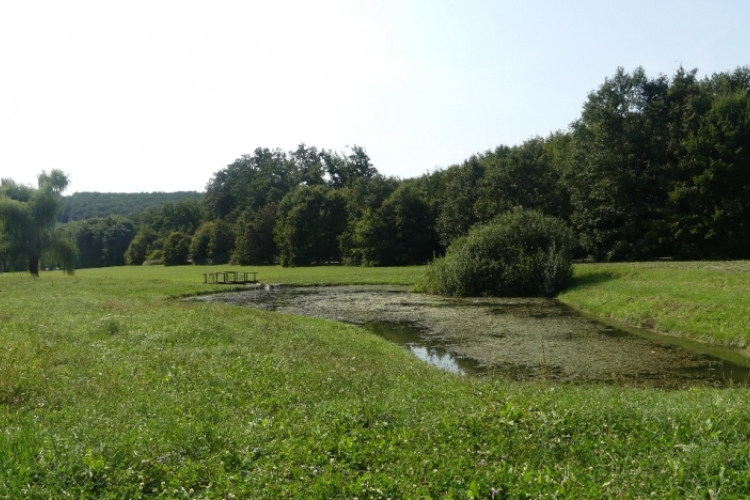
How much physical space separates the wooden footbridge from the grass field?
44.5m

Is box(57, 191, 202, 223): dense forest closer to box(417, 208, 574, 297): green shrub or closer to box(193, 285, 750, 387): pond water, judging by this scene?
box(417, 208, 574, 297): green shrub

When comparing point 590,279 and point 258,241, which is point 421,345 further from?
point 258,241

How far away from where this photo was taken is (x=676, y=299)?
26688 mm

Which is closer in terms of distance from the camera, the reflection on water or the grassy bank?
the reflection on water

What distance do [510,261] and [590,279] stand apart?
18.4ft

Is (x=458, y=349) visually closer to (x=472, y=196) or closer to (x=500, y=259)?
(x=500, y=259)

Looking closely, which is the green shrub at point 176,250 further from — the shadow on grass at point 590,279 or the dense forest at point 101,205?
the shadow on grass at point 590,279

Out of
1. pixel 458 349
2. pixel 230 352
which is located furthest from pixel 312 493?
pixel 458 349

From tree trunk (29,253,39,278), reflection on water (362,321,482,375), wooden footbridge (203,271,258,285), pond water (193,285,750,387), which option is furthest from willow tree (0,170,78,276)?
reflection on water (362,321,482,375)

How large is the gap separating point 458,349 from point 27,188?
56.1 meters

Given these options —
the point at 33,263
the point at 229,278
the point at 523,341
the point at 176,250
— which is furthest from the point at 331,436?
the point at 176,250

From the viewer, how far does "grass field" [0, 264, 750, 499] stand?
6.31 metres

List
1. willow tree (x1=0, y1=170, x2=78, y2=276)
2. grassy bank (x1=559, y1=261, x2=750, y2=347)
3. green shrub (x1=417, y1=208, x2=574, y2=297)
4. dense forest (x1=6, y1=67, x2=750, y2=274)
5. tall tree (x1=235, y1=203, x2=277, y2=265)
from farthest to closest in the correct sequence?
tall tree (x1=235, y1=203, x2=277, y2=265)
willow tree (x1=0, y1=170, x2=78, y2=276)
dense forest (x1=6, y1=67, x2=750, y2=274)
green shrub (x1=417, y1=208, x2=574, y2=297)
grassy bank (x1=559, y1=261, x2=750, y2=347)

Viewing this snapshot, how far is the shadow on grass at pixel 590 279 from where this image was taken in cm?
3809
